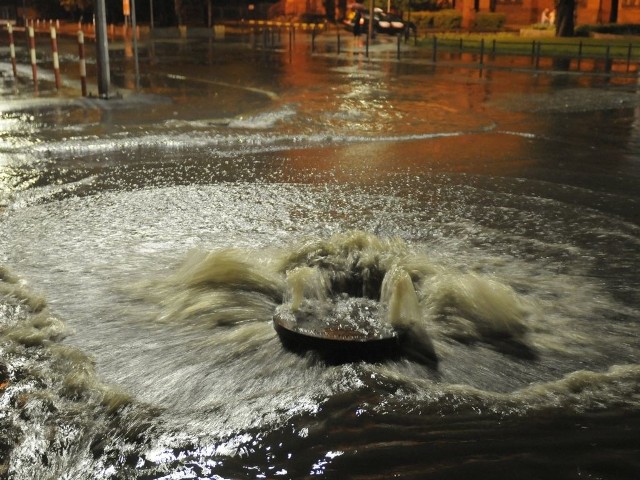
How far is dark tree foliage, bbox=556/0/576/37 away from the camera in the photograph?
41594mm

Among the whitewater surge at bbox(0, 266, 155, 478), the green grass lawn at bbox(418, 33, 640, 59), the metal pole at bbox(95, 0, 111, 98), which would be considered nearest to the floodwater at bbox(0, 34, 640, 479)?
the whitewater surge at bbox(0, 266, 155, 478)

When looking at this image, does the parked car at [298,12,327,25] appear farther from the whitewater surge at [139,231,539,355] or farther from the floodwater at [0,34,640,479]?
the whitewater surge at [139,231,539,355]

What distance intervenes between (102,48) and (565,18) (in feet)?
107

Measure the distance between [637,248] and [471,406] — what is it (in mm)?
3495

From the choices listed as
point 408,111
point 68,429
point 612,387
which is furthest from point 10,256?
point 408,111

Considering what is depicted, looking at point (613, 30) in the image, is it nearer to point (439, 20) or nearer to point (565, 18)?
point (565, 18)

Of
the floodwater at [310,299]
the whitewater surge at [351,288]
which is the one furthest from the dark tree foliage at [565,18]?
Result: the whitewater surge at [351,288]

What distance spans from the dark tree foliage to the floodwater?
32423 mm

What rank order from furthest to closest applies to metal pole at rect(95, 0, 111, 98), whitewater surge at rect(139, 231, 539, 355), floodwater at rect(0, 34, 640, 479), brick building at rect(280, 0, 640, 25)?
brick building at rect(280, 0, 640, 25) → metal pole at rect(95, 0, 111, 98) → whitewater surge at rect(139, 231, 539, 355) → floodwater at rect(0, 34, 640, 479)

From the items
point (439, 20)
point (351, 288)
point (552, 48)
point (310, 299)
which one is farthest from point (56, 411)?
point (439, 20)

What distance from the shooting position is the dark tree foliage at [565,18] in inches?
1638

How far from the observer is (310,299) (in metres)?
5.26

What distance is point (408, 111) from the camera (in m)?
15.3

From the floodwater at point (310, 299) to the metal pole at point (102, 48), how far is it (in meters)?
3.71
